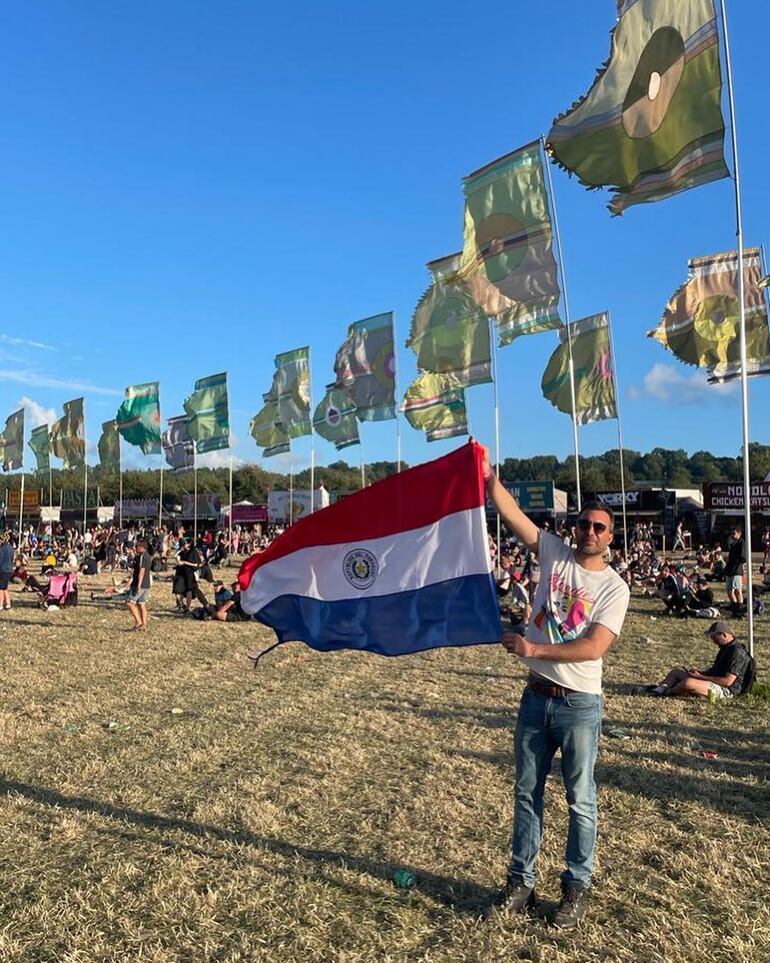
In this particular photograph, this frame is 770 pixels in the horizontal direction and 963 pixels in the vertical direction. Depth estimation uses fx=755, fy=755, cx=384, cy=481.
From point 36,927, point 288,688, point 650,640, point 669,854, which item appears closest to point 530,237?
point 650,640

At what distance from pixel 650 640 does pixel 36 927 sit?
12.3 meters

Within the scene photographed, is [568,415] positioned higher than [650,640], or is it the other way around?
[568,415]

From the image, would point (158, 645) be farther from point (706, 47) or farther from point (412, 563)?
point (706, 47)

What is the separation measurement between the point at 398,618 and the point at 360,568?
440 millimetres

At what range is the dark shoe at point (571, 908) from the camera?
150 inches

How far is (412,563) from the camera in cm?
492

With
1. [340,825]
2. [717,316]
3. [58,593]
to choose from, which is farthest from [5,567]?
[717,316]

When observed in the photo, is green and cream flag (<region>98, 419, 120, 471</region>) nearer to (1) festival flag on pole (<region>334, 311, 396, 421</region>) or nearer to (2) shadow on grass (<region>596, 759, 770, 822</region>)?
(1) festival flag on pole (<region>334, 311, 396, 421</region>)

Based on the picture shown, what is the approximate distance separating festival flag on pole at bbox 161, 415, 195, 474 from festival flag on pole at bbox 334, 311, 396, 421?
13195 mm

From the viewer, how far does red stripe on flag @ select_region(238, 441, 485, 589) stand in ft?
15.7

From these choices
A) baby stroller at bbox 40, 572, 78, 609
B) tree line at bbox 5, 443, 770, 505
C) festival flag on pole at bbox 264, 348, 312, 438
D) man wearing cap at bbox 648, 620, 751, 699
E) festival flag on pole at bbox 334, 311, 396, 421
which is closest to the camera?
man wearing cap at bbox 648, 620, 751, 699

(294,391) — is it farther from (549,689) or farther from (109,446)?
(549,689)

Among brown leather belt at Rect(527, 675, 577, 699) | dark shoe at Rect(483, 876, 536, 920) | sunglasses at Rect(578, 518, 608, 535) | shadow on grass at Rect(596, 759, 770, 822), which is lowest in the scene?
shadow on grass at Rect(596, 759, 770, 822)

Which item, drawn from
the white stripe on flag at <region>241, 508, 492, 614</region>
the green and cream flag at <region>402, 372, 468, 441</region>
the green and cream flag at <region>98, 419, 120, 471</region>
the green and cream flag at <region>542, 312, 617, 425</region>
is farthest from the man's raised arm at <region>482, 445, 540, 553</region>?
the green and cream flag at <region>98, 419, 120, 471</region>
